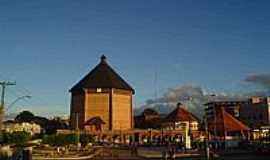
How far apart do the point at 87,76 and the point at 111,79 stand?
8.48 metres

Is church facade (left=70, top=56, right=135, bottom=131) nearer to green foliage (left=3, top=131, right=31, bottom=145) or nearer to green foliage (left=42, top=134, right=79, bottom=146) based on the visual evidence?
green foliage (left=42, top=134, right=79, bottom=146)

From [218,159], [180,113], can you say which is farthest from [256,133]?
[218,159]

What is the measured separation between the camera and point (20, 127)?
436ft

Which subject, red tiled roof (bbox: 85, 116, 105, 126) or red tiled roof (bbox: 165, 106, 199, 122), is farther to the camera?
red tiled roof (bbox: 165, 106, 199, 122)

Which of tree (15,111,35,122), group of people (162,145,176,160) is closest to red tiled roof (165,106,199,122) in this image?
tree (15,111,35,122)

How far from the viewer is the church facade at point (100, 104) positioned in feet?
411

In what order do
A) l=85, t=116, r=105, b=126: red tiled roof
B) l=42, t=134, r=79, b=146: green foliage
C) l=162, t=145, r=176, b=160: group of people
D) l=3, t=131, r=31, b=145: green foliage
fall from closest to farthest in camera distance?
l=162, t=145, r=176, b=160: group of people → l=42, t=134, r=79, b=146: green foliage → l=3, t=131, r=31, b=145: green foliage → l=85, t=116, r=105, b=126: red tiled roof

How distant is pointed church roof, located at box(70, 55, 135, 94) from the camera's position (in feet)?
423

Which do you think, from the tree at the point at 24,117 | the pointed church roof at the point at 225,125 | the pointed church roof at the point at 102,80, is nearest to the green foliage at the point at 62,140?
the pointed church roof at the point at 225,125

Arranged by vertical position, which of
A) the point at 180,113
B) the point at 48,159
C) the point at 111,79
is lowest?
the point at 48,159

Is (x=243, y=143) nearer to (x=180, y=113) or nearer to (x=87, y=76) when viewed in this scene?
(x=180, y=113)

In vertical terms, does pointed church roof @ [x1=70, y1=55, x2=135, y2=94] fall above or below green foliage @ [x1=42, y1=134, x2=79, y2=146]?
above

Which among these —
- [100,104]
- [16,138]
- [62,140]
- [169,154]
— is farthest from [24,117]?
[169,154]

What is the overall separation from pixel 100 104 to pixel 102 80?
803 cm
